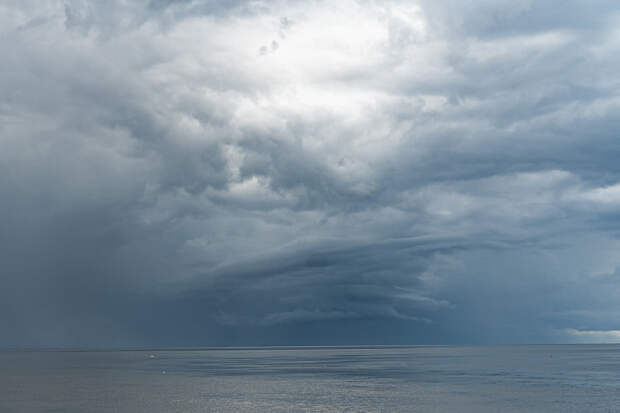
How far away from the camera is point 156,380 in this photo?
133m

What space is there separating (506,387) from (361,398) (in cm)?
3019

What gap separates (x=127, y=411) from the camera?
7825cm

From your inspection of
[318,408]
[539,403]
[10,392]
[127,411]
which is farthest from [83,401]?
[539,403]

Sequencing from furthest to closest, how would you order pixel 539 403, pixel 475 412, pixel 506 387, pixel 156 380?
pixel 156 380 → pixel 506 387 → pixel 539 403 → pixel 475 412

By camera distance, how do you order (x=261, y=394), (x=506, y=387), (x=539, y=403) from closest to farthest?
1. (x=539, y=403)
2. (x=261, y=394)
3. (x=506, y=387)

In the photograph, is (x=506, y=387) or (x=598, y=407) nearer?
(x=598, y=407)

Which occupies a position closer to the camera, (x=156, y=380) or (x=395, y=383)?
(x=395, y=383)

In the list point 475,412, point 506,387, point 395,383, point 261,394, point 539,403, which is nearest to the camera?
point 475,412

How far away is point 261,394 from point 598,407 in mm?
49053

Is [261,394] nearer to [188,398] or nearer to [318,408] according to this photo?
[188,398]

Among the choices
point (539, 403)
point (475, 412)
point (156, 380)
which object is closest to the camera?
point (475, 412)

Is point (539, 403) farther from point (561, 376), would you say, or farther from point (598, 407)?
point (561, 376)

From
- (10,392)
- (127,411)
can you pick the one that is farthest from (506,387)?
(10,392)

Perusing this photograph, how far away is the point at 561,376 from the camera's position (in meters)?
134
